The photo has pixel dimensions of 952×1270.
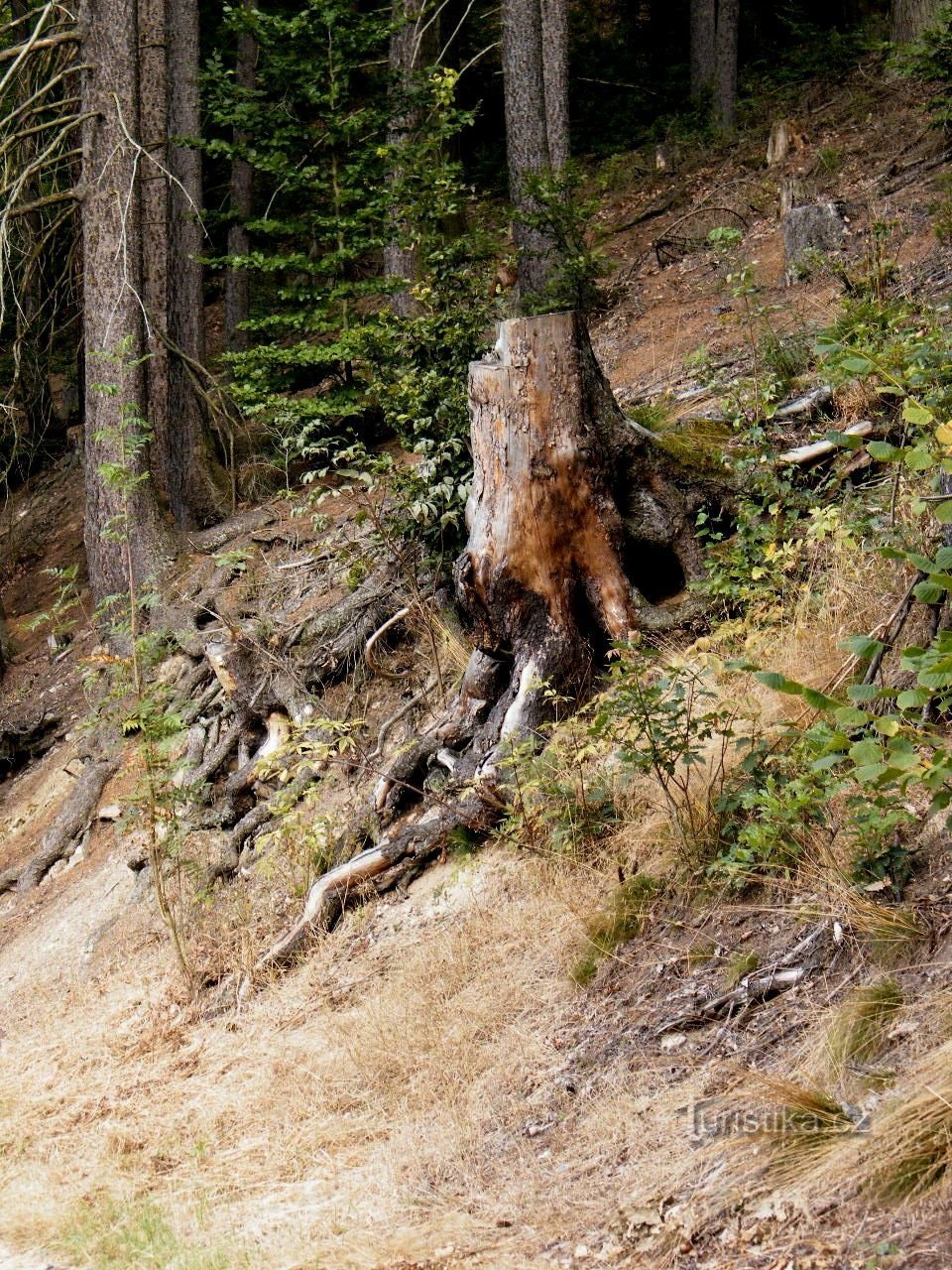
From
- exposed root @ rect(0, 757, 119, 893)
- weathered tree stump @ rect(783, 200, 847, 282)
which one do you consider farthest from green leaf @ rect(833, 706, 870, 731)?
weathered tree stump @ rect(783, 200, 847, 282)

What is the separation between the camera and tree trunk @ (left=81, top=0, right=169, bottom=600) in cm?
1106

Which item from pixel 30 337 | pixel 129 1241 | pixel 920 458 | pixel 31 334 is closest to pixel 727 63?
pixel 31 334

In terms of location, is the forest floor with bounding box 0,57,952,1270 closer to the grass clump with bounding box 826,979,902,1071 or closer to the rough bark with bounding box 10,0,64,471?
the grass clump with bounding box 826,979,902,1071

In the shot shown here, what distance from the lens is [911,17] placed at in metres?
16.1

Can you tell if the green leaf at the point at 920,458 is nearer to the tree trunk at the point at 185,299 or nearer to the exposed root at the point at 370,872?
the exposed root at the point at 370,872

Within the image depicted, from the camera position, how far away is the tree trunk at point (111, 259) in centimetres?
1106

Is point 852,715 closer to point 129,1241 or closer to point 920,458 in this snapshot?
point 920,458

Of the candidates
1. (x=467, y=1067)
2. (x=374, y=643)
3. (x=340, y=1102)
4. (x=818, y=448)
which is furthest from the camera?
(x=374, y=643)

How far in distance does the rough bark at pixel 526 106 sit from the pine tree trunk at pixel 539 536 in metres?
7.03

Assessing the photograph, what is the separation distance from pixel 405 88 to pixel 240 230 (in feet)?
16.0

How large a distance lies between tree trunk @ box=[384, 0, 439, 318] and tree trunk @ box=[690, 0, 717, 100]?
19.5 feet

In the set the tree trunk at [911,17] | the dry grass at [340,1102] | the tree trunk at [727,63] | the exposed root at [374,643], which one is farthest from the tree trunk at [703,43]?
the dry grass at [340,1102]

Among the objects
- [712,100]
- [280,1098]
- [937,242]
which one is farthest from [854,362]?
[712,100]

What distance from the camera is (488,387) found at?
7008mm
